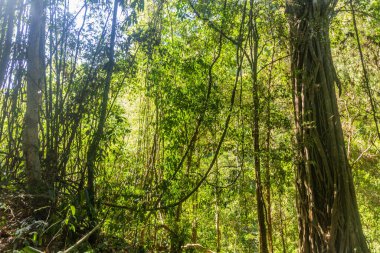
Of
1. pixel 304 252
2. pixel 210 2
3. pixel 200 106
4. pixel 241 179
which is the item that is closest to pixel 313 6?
pixel 210 2

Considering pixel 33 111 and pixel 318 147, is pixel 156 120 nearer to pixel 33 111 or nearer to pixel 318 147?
pixel 33 111

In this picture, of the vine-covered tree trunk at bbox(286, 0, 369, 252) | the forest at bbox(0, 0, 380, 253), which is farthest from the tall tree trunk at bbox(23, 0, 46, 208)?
the vine-covered tree trunk at bbox(286, 0, 369, 252)

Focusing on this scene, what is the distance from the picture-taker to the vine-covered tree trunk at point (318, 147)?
4.15 m

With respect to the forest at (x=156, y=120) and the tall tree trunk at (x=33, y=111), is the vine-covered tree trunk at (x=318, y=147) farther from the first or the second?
the tall tree trunk at (x=33, y=111)

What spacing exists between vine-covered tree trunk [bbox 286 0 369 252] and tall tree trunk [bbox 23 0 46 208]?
318 cm

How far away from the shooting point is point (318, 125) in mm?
4566

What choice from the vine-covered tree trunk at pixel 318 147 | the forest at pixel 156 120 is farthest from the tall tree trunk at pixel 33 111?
the vine-covered tree trunk at pixel 318 147

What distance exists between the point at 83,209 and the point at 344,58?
19.7 ft

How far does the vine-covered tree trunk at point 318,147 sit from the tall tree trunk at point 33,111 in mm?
3185

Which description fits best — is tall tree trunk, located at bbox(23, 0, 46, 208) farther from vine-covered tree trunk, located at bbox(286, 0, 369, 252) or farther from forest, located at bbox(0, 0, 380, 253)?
vine-covered tree trunk, located at bbox(286, 0, 369, 252)

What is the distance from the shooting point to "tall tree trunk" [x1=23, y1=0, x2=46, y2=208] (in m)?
3.15

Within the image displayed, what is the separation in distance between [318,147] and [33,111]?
11.3 ft

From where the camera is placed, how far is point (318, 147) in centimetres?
440

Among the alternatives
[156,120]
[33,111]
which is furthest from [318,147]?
[33,111]
